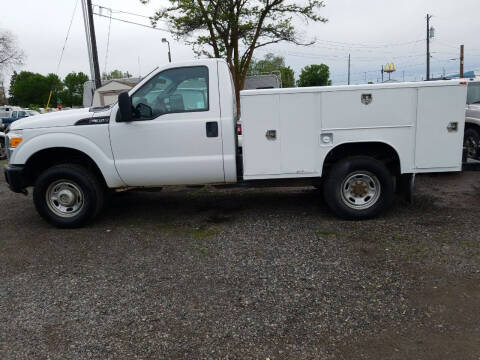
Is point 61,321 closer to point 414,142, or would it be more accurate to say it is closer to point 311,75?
point 414,142

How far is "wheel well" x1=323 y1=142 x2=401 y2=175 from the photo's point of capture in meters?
5.42

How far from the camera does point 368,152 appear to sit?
5.54 m

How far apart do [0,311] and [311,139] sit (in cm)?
378

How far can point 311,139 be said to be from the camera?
207 inches

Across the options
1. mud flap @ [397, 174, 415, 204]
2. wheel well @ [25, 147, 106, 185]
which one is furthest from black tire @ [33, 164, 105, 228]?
mud flap @ [397, 174, 415, 204]

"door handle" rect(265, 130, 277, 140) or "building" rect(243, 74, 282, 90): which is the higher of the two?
"building" rect(243, 74, 282, 90)

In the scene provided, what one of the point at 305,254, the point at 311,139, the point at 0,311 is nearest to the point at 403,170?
the point at 311,139

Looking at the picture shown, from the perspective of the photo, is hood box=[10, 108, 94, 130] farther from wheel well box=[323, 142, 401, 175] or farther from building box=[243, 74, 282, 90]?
building box=[243, 74, 282, 90]

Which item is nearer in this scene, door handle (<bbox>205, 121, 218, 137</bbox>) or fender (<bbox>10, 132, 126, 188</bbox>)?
door handle (<bbox>205, 121, 218, 137</bbox>)

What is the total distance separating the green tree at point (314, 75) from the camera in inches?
2590

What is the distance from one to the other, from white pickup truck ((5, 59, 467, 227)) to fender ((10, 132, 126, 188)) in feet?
0.04

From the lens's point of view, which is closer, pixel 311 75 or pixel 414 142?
pixel 414 142

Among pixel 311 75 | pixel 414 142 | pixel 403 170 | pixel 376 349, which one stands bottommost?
pixel 376 349

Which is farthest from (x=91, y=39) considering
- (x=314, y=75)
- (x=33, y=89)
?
(x=33, y=89)
